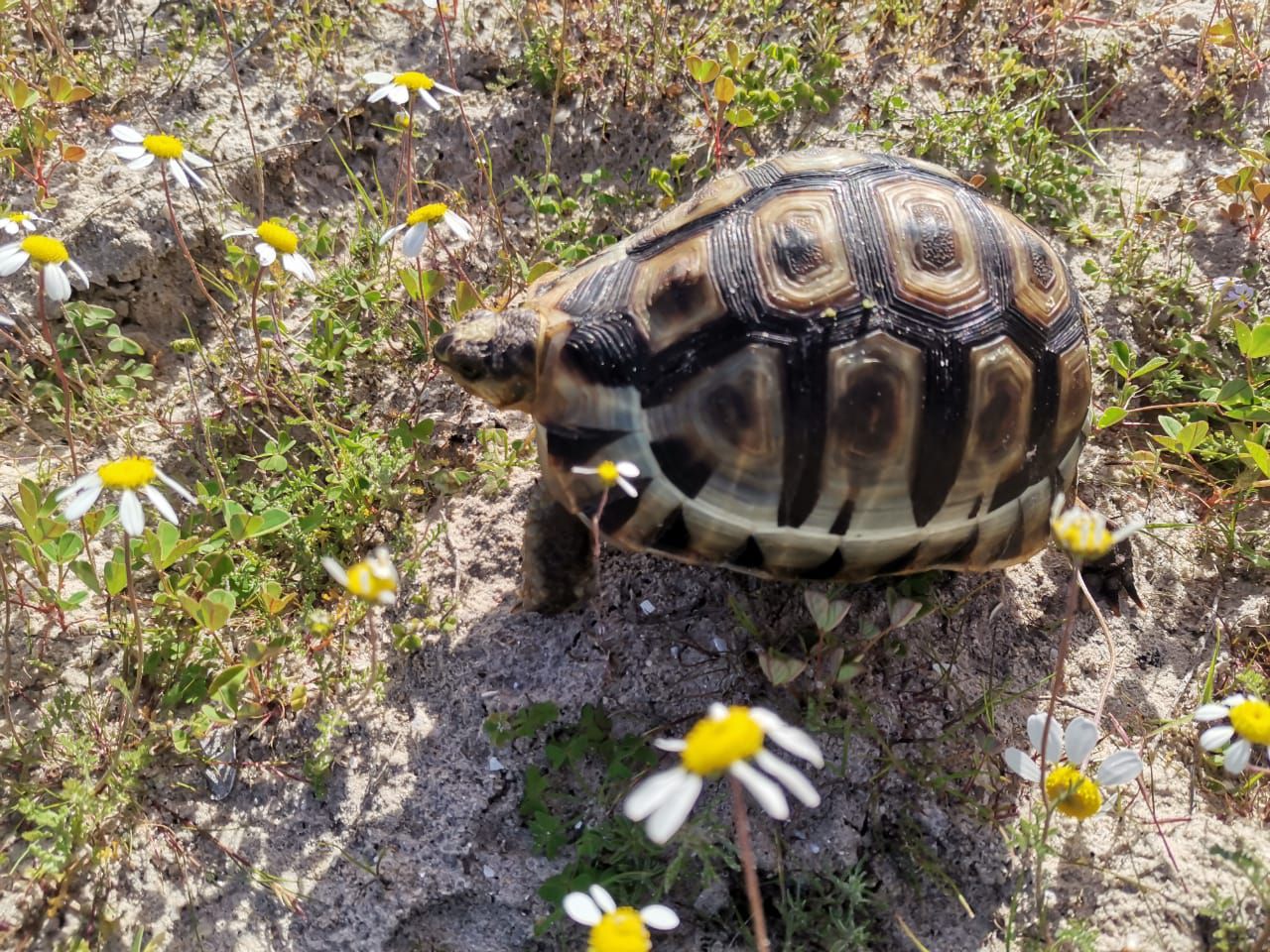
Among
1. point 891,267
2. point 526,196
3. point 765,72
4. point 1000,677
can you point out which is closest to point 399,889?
point 1000,677

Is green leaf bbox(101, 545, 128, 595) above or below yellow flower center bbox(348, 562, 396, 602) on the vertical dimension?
below

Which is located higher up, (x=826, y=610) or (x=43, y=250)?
(x=43, y=250)

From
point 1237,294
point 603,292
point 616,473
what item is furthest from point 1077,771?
point 1237,294

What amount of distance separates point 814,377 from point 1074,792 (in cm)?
103

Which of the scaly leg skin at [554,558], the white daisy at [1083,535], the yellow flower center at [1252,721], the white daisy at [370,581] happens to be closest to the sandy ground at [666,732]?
the scaly leg skin at [554,558]

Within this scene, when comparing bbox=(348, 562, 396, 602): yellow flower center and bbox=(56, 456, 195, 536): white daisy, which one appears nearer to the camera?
bbox=(348, 562, 396, 602): yellow flower center

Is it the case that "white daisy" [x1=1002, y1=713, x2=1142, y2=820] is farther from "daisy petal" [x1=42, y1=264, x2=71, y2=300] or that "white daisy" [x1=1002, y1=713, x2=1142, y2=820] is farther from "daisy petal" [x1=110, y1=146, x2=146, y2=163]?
"daisy petal" [x1=110, y1=146, x2=146, y2=163]

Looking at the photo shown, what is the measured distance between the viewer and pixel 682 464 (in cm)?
203

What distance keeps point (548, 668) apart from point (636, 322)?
36.4 inches

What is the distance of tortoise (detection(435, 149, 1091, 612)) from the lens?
193 cm

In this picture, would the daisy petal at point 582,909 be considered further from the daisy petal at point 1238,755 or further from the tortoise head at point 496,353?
the daisy petal at point 1238,755

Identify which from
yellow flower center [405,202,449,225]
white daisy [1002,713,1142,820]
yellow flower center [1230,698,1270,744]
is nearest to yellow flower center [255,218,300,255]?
yellow flower center [405,202,449,225]

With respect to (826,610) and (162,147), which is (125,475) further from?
(826,610)

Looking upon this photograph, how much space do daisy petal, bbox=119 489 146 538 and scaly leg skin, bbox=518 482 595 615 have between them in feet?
2.86
